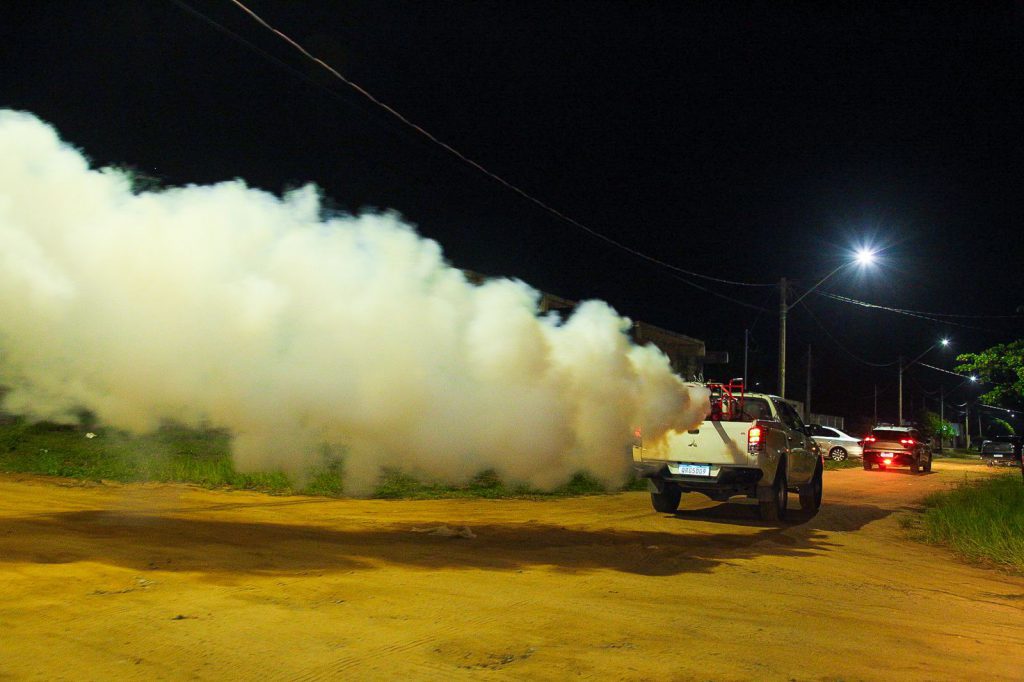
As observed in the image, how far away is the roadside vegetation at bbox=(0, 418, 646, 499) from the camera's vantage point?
1592 cm

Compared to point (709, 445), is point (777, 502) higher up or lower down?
lower down

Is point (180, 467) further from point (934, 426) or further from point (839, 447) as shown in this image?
point (934, 426)

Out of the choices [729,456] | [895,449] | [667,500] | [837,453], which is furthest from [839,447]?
[729,456]

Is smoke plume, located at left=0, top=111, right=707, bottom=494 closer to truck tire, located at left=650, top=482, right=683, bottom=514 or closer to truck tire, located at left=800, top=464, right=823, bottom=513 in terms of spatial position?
truck tire, located at left=650, top=482, right=683, bottom=514

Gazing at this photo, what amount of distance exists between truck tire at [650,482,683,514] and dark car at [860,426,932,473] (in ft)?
67.9

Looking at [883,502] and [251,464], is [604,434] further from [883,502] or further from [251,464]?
[883,502]

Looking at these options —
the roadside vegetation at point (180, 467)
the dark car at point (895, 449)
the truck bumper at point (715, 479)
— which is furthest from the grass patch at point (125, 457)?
the dark car at point (895, 449)

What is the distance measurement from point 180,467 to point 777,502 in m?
11.9

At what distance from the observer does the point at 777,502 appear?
42.0 ft

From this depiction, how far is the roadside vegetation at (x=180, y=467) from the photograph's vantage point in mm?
15922

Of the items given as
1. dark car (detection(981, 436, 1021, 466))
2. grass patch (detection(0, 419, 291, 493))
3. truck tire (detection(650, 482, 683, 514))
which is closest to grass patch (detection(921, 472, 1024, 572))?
truck tire (detection(650, 482, 683, 514))

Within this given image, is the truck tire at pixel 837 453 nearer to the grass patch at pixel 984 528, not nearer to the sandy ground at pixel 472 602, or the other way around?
the grass patch at pixel 984 528

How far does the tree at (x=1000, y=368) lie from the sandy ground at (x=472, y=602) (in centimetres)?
1031

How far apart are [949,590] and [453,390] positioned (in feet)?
19.9
